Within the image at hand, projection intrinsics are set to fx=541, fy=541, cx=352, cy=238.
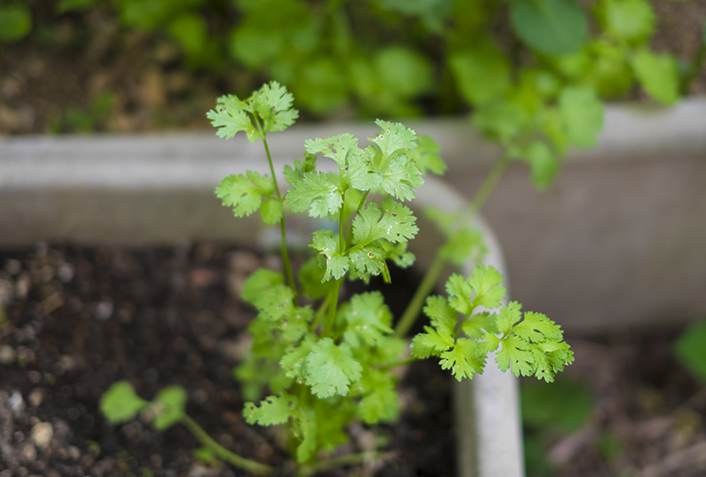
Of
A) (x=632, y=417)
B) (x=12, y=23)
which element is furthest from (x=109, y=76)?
(x=632, y=417)

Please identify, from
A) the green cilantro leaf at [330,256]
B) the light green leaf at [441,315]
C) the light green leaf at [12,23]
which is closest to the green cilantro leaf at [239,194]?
the green cilantro leaf at [330,256]

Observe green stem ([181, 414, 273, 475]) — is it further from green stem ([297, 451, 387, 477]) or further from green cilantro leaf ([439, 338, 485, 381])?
green cilantro leaf ([439, 338, 485, 381])

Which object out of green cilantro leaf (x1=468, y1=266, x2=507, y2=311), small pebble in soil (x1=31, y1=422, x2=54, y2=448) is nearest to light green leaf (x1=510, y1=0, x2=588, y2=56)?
green cilantro leaf (x1=468, y1=266, x2=507, y2=311)

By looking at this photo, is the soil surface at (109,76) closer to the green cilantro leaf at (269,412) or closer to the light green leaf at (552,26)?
the light green leaf at (552,26)

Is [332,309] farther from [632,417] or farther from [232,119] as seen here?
[632,417]

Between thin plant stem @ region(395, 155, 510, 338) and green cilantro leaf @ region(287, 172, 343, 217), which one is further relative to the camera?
thin plant stem @ region(395, 155, 510, 338)

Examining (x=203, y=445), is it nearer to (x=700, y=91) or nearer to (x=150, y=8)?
(x=150, y=8)
